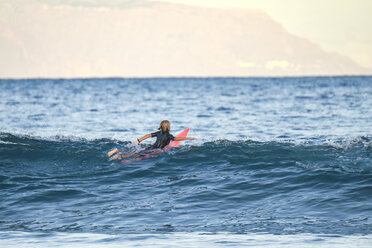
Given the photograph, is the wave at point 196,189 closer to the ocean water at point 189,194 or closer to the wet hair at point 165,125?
the ocean water at point 189,194

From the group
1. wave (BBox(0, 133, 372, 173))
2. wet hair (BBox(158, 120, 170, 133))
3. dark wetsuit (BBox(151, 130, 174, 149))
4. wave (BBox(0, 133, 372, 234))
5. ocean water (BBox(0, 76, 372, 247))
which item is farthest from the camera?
dark wetsuit (BBox(151, 130, 174, 149))

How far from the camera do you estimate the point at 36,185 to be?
13.3 m

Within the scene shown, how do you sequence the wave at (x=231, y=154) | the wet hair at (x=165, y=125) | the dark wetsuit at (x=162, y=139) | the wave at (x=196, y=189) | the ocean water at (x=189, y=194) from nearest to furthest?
the ocean water at (x=189, y=194), the wave at (x=196, y=189), the wave at (x=231, y=154), the wet hair at (x=165, y=125), the dark wetsuit at (x=162, y=139)

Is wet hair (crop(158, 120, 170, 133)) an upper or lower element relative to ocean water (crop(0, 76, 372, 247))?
upper

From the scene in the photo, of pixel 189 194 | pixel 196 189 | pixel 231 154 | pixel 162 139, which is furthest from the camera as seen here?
pixel 231 154

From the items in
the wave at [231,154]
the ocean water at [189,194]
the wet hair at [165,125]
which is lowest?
the ocean water at [189,194]

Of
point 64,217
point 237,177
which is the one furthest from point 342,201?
point 64,217

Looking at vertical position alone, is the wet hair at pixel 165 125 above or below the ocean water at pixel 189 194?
above

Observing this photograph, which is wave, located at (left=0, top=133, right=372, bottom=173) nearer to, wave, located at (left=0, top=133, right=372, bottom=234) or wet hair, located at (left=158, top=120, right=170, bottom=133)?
wave, located at (left=0, top=133, right=372, bottom=234)

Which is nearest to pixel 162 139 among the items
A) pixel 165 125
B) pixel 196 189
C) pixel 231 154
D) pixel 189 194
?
pixel 165 125

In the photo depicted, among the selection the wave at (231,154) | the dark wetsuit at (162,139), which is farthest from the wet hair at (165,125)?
the wave at (231,154)

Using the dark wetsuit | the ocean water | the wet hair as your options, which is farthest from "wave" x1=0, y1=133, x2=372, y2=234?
the wet hair

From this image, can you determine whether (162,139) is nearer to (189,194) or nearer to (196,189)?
(196,189)

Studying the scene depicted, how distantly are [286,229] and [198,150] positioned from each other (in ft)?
27.9
